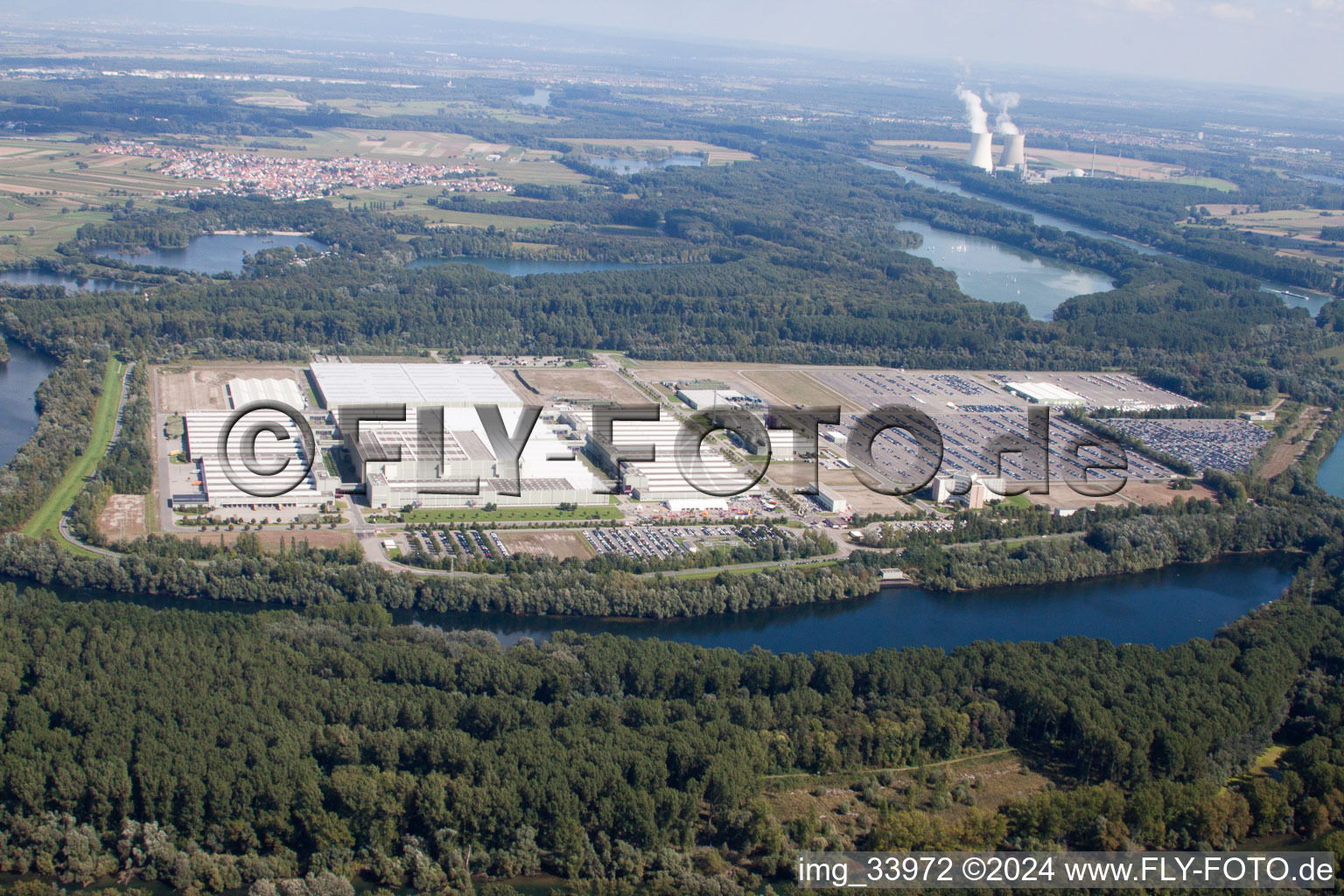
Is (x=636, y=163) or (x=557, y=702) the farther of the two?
(x=636, y=163)

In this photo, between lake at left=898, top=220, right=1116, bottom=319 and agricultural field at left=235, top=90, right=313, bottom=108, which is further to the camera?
agricultural field at left=235, top=90, right=313, bottom=108

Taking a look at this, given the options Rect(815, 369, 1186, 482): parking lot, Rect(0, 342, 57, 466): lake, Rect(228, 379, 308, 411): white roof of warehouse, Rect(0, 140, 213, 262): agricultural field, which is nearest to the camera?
Rect(0, 342, 57, 466): lake

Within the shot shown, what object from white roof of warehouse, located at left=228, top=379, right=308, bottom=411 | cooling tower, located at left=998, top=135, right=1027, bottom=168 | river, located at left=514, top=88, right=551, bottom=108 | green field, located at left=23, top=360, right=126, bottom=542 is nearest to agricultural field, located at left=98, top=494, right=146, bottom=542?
green field, located at left=23, top=360, right=126, bottom=542

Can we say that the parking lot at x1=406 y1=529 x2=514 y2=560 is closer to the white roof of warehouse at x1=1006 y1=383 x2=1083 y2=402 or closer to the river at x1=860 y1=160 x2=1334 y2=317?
the white roof of warehouse at x1=1006 y1=383 x2=1083 y2=402

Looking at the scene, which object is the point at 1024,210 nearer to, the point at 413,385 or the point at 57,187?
the point at 57,187

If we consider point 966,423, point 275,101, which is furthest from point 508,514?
point 275,101

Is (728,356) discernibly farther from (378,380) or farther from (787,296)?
(378,380)

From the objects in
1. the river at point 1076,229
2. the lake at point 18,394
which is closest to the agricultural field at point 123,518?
the lake at point 18,394

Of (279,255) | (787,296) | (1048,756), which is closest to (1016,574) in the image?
(1048,756)
